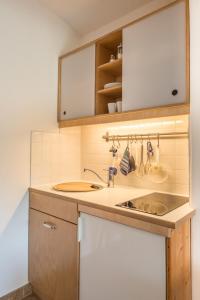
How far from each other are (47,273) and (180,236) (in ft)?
3.46

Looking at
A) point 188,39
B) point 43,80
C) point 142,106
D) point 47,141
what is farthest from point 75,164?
point 188,39

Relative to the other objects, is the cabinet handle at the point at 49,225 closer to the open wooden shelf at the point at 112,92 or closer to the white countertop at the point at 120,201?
the white countertop at the point at 120,201

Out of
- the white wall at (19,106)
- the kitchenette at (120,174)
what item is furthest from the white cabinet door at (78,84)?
the white wall at (19,106)

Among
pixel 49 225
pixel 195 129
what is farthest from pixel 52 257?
pixel 195 129

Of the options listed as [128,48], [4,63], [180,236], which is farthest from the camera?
[4,63]

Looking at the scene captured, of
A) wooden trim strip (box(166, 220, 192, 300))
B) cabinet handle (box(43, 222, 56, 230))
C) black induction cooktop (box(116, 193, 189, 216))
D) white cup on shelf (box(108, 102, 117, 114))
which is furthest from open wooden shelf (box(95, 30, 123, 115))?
wooden trim strip (box(166, 220, 192, 300))

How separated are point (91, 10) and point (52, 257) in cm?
204

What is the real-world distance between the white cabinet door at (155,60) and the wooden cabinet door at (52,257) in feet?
3.18

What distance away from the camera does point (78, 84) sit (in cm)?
183

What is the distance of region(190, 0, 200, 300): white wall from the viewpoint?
45.5 inches

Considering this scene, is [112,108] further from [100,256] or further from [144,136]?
[100,256]

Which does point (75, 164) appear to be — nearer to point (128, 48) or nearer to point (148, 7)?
point (128, 48)

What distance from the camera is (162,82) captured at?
129cm

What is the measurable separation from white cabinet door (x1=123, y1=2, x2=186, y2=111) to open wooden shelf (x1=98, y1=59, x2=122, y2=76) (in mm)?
116
